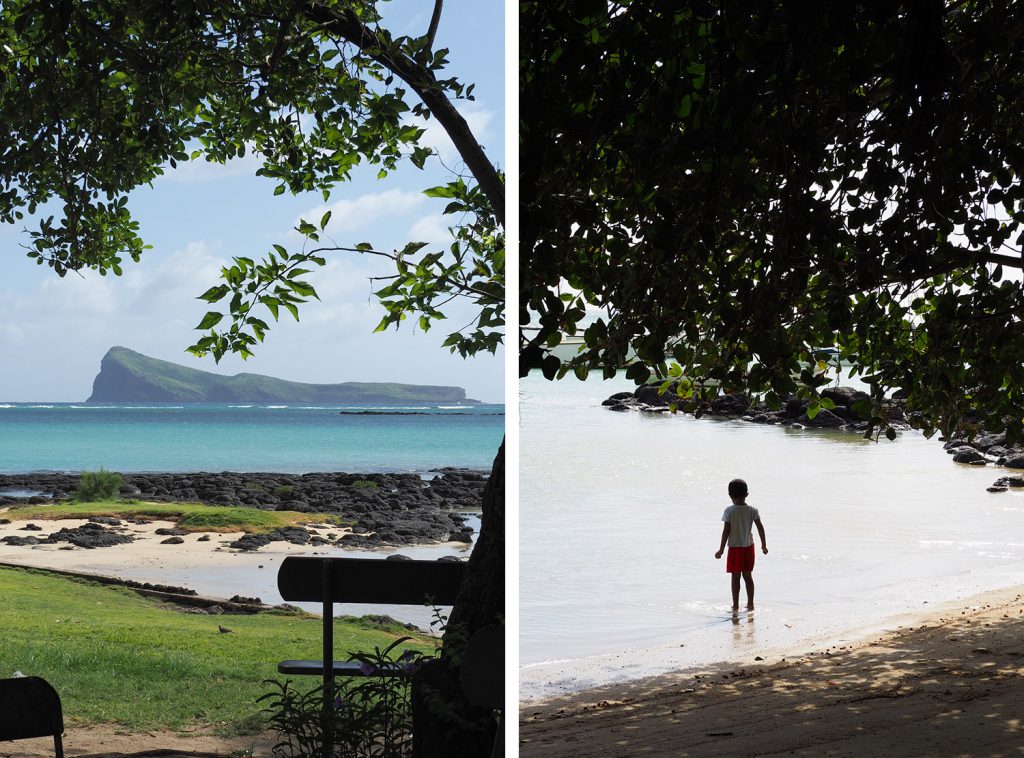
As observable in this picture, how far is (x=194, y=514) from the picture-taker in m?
4.54

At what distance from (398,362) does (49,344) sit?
73cm

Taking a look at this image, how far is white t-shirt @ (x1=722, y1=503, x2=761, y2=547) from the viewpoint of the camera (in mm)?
3953

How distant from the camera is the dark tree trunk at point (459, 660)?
1.48m

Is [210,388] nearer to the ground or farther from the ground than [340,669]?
farther from the ground

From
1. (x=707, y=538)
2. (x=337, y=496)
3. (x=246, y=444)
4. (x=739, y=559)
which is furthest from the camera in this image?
(x=707, y=538)

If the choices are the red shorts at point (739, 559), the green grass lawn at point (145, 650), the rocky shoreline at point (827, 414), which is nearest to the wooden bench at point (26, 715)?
the green grass lawn at point (145, 650)

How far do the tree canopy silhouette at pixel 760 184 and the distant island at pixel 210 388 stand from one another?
505 mm

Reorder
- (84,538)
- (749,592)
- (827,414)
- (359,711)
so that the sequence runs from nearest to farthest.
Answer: (359,711) < (84,538) < (749,592) < (827,414)

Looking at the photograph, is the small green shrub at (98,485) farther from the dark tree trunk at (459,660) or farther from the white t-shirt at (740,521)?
the dark tree trunk at (459,660)

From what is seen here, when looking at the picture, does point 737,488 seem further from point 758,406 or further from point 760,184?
point 760,184

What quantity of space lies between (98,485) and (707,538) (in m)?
4.25

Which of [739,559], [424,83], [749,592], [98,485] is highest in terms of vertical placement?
[424,83]

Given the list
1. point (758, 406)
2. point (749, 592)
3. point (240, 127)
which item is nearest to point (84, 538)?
point (240, 127)

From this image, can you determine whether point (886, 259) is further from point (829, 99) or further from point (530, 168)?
point (530, 168)
